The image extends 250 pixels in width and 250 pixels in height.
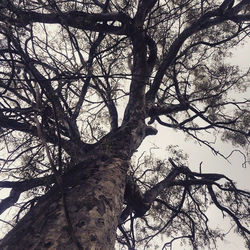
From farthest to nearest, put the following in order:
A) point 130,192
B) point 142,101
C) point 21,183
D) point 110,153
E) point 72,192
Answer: point 142,101, point 130,192, point 21,183, point 110,153, point 72,192

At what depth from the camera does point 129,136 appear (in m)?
3.15

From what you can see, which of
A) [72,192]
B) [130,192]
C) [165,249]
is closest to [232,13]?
[130,192]

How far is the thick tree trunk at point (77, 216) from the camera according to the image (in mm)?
1296

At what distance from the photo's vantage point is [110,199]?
74.2 inches

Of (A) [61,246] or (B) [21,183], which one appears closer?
(A) [61,246]

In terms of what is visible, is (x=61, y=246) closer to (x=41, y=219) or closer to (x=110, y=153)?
(x=41, y=219)

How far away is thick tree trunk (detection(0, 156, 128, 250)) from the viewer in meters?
1.30

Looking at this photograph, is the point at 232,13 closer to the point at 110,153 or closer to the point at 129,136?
the point at 129,136

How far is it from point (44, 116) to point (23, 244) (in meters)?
0.61

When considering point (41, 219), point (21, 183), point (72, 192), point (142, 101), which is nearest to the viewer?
point (41, 219)

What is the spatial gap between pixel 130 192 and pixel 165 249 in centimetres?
239

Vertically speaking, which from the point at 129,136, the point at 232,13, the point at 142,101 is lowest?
the point at 129,136

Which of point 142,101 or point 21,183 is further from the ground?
point 142,101

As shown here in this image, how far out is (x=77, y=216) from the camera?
1501mm
